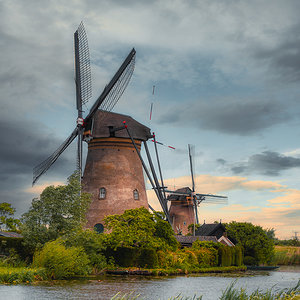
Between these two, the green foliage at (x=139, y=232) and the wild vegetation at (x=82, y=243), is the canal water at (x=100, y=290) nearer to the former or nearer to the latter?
the wild vegetation at (x=82, y=243)

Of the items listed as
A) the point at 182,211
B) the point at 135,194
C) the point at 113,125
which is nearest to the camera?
the point at 113,125

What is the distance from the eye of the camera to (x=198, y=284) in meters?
26.9

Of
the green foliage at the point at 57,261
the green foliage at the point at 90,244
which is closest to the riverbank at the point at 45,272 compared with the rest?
the green foliage at the point at 57,261

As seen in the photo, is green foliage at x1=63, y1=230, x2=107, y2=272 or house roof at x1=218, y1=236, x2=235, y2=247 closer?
green foliage at x1=63, y1=230, x2=107, y2=272

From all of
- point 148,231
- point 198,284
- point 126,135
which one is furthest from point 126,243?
point 126,135

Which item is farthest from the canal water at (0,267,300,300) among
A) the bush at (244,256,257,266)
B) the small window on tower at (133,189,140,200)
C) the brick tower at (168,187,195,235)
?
the brick tower at (168,187,195,235)

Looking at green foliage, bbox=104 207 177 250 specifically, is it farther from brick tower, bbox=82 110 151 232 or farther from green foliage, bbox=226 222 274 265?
green foliage, bbox=226 222 274 265

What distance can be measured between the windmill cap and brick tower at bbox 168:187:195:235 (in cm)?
2629

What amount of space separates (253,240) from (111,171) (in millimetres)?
20115

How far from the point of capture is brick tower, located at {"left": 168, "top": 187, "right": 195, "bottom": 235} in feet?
225

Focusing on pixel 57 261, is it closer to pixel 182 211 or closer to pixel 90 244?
pixel 90 244

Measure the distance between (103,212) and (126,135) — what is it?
758 cm

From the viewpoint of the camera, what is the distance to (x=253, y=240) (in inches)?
2042

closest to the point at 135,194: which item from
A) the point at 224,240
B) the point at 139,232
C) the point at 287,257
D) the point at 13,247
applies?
the point at 139,232
